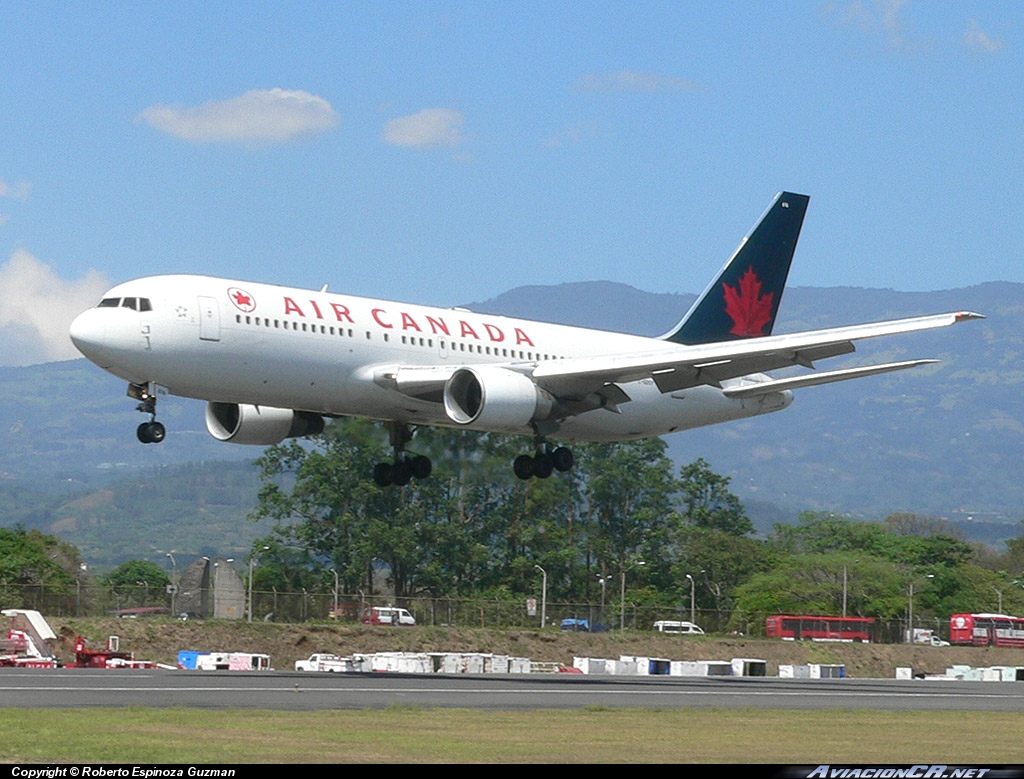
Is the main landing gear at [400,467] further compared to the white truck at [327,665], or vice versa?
the white truck at [327,665]

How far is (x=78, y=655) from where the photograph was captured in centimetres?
5078

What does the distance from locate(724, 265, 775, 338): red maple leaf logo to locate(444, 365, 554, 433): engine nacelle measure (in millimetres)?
12492

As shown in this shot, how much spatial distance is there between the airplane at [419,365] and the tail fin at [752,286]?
102 mm

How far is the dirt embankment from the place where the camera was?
60.1 metres

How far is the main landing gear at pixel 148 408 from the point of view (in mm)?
40719

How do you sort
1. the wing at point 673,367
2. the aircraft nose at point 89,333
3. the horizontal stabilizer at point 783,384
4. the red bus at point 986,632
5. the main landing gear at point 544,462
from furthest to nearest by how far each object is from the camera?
the red bus at point 986,632 → the main landing gear at point 544,462 → the horizontal stabilizer at point 783,384 → the wing at point 673,367 → the aircraft nose at point 89,333

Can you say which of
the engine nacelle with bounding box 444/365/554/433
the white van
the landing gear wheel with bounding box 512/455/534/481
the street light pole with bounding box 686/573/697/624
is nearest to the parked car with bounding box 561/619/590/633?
the white van

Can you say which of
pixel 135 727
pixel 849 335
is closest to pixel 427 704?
pixel 135 727

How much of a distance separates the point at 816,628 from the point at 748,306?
43.3 metres

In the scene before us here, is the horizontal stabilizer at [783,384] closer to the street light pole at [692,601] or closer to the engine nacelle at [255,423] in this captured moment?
the engine nacelle at [255,423]

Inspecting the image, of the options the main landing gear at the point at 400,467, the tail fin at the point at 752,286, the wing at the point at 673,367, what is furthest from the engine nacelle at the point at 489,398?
the tail fin at the point at 752,286

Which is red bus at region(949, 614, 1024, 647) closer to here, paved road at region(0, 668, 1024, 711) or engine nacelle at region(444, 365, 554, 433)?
paved road at region(0, 668, 1024, 711)
